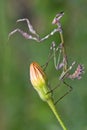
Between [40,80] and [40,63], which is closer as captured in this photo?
[40,80]

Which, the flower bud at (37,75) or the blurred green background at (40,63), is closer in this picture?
the flower bud at (37,75)

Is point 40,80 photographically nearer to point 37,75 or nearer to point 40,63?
point 37,75

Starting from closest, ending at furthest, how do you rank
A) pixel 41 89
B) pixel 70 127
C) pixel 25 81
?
pixel 41 89
pixel 70 127
pixel 25 81

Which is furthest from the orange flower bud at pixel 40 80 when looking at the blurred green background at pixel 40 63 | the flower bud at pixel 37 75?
the blurred green background at pixel 40 63

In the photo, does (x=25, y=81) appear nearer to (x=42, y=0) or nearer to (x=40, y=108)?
(x=40, y=108)

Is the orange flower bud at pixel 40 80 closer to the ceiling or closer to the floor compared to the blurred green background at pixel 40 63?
closer to the floor

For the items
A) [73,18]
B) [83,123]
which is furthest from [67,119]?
[73,18]

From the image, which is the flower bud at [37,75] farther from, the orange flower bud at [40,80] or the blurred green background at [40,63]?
the blurred green background at [40,63]

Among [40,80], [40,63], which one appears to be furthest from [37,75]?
[40,63]

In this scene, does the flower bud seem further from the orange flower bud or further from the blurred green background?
the blurred green background
